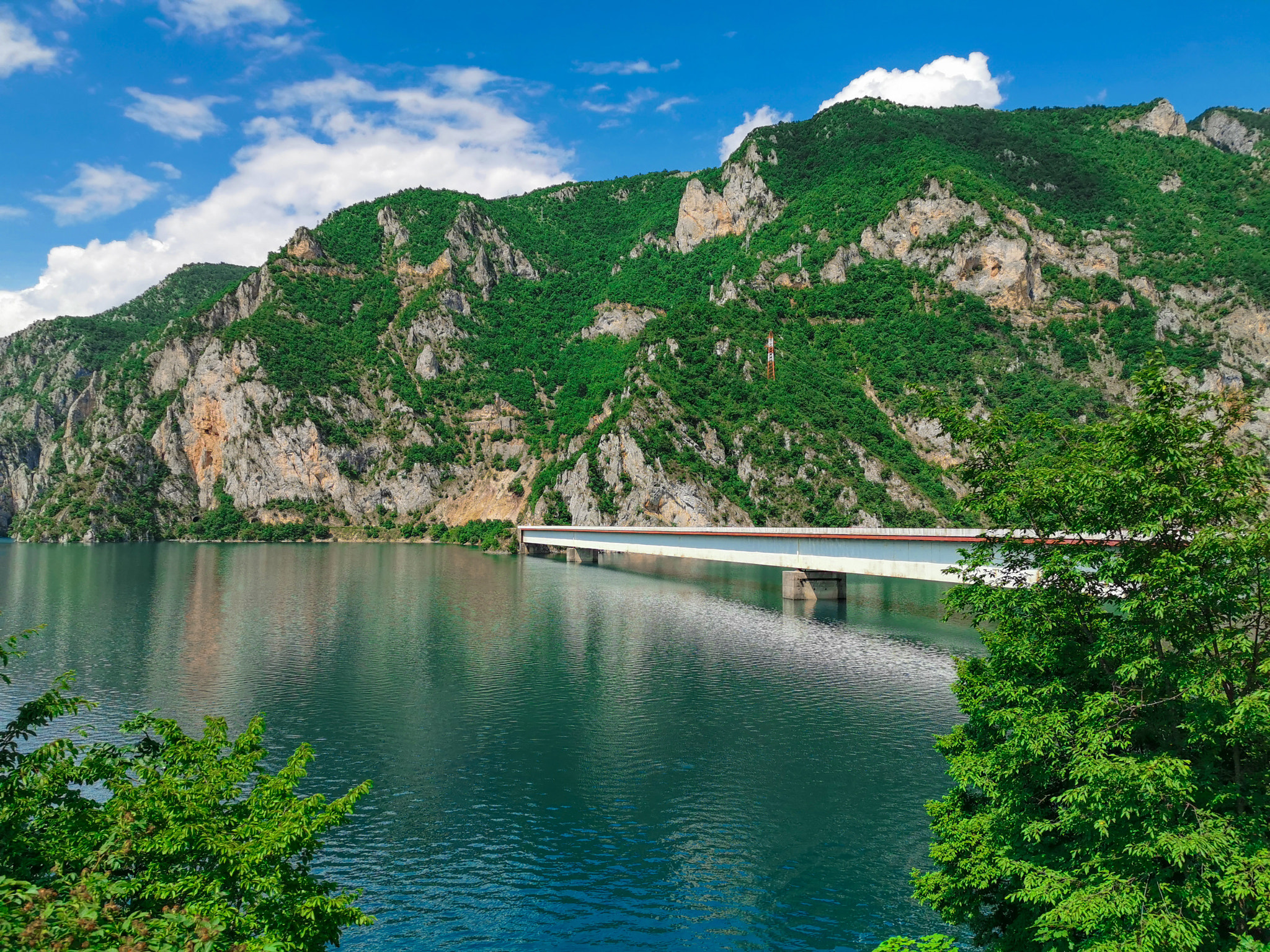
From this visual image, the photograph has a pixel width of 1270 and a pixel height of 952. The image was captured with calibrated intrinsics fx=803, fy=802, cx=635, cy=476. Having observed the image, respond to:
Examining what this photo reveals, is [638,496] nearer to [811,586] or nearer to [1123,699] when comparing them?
[811,586]

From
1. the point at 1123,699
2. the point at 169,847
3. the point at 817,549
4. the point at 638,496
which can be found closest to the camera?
the point at 169,847

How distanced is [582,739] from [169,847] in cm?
2514

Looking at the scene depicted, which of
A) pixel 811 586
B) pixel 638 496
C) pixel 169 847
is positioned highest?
pixel 638 496

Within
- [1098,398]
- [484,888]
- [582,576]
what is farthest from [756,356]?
[484,888]

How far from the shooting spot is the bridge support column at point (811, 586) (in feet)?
289

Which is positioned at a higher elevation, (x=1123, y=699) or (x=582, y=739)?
(x=1123, y=699)

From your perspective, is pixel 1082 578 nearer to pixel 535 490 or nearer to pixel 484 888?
pixel 484 888

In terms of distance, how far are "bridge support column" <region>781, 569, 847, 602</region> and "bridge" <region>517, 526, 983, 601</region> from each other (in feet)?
0.23

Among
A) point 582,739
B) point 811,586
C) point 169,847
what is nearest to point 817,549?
point 811,586

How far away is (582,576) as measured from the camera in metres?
122

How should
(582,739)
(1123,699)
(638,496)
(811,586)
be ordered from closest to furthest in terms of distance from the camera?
(1123,699) < (582,739) < (811,586) < (638,496)

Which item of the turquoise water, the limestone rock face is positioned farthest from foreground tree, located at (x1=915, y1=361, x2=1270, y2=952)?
the limestone rock face

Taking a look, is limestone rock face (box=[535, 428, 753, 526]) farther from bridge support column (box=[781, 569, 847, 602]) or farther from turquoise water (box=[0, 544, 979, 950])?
turquoise water (box=[0, 544, 979, 950])

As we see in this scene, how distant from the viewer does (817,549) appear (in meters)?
87.2
